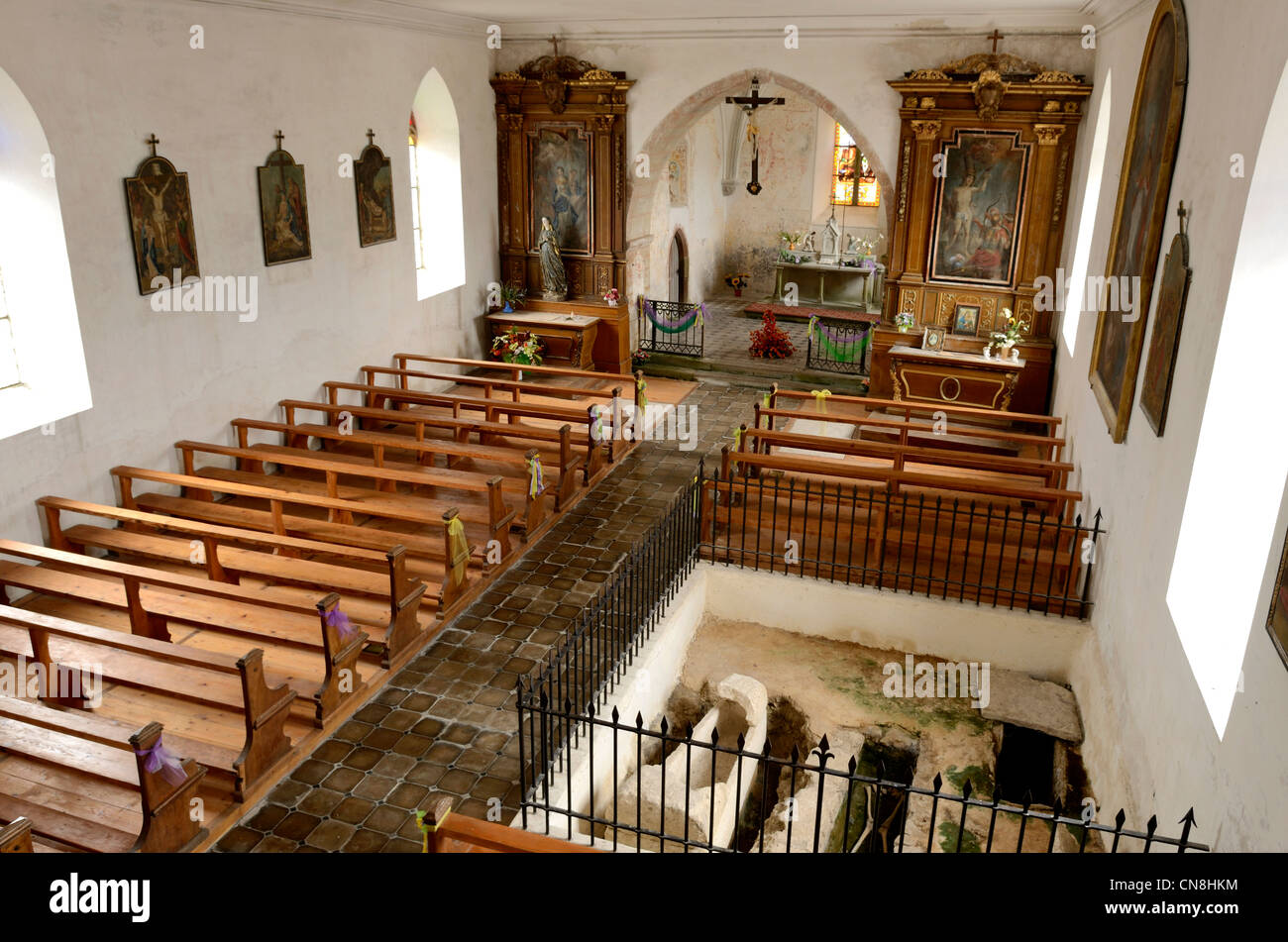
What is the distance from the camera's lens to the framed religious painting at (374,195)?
471 inches

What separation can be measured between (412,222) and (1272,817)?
12.1 meters

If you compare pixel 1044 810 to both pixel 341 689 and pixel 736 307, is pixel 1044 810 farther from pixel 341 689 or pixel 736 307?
pixel 736 307

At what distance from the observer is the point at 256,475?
9633 mm

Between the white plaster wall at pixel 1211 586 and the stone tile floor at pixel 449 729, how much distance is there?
3698 mm

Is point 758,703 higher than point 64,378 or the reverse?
the reverse

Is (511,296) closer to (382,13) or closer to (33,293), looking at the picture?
(382,13)

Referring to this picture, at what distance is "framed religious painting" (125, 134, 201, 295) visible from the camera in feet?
28.9

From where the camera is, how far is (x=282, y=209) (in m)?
10.7

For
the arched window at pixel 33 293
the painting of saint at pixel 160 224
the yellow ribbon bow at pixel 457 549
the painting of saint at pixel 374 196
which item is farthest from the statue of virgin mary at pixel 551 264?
the yellow ribbon bow at pixel 457 549

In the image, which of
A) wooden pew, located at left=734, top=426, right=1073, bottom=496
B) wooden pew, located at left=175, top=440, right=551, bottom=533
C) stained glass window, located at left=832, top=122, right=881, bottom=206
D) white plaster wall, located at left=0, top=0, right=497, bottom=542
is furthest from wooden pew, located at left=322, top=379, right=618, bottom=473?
stained glass window, located at left=832, top=122, right=881, bottom=206

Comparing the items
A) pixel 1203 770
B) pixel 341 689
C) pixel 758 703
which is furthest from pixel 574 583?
pixel 1203 770

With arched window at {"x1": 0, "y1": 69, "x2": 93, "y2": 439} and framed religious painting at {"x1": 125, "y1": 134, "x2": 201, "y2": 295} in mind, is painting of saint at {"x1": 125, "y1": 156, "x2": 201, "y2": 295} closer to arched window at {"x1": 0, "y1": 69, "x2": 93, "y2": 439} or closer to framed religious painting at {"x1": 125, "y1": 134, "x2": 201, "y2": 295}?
framed religious painting at {"x1": 125, "y1": 134, "x2": 201, "y2": 295}

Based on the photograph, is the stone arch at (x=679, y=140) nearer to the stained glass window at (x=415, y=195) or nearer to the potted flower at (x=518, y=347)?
the potted flower at (x=518, y=347)
